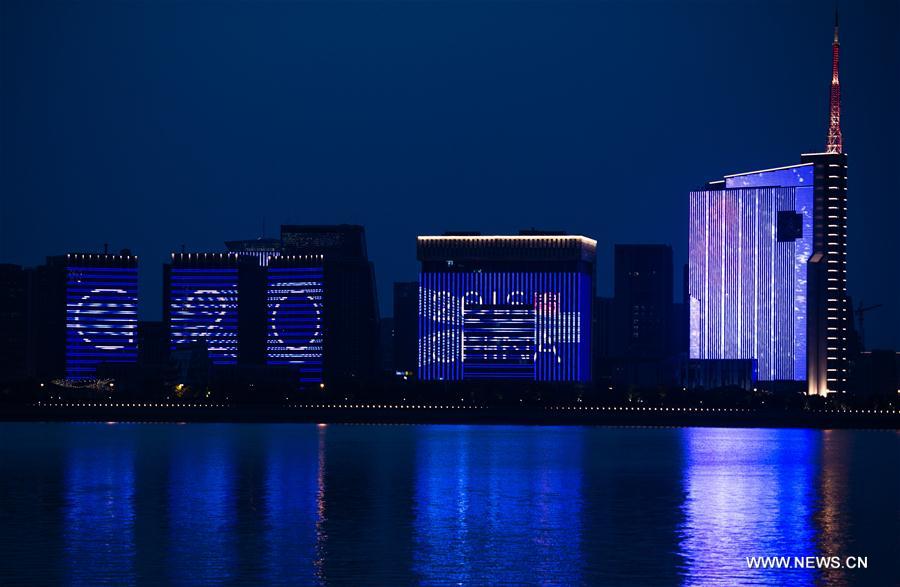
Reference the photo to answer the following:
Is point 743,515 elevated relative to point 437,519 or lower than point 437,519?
lower

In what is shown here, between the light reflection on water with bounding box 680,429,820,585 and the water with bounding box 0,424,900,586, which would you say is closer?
the water with bounding box 0,424,900,586

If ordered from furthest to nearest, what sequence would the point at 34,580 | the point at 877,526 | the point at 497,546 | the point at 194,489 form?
the point at 194,489, the point at 877,526, the point at 497,546, the point at 34,580

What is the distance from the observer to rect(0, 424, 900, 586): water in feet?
228

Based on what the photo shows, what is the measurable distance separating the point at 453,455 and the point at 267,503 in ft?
226

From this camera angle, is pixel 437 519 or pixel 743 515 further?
pixel 743 515

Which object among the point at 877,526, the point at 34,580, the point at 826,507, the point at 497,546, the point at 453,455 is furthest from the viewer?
the point at 453,455

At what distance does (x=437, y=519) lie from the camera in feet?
302

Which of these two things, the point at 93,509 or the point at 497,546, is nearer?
the point at 497,546

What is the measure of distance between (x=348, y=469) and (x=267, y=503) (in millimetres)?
37907

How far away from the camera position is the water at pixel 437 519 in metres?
69.4

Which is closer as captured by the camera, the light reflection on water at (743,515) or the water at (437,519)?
the water at (437,519)

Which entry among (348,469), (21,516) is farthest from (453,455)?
(21,516)

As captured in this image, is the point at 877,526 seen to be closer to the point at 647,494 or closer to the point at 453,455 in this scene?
the point at 647,494

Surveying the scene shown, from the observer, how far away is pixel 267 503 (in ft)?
333
